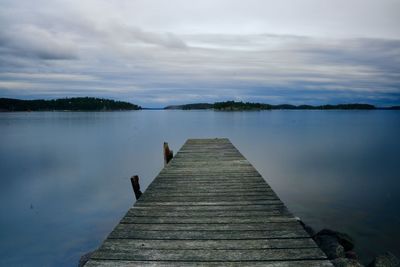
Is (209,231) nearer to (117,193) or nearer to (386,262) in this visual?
(386,262)

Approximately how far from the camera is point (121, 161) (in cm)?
2350

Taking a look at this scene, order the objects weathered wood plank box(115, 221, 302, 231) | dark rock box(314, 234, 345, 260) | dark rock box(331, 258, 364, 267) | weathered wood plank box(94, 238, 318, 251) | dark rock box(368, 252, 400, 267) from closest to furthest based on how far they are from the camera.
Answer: weathered wood plank box(94, 238, 318, 251)
weathered wood plank box(115, 221, 302, 231)
dark rock box(331, 258, 364, 267)
dark rock box(368, 252, 400, 267)
dark rock box(314, 234, 345, 260)

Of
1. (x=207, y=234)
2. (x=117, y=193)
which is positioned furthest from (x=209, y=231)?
(x=117, y=193)

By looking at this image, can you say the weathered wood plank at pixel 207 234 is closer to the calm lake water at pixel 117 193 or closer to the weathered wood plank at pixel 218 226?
the weathered wood plank at pixel 218 226

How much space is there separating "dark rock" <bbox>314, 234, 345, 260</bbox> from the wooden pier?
185cm

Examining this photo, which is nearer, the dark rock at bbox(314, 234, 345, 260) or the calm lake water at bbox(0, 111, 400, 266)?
the dark rock at bbox(314, 234, 345, 260)

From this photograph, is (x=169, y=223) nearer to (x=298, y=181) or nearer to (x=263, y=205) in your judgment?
(x=263, y=205)

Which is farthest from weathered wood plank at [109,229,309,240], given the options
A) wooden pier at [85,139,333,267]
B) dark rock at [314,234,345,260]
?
dark rock at [314,234,345,260]

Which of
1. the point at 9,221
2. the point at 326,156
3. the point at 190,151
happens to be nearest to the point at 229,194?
the point at 190,151

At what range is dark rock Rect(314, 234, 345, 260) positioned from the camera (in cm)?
685

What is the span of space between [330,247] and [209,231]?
3888mm

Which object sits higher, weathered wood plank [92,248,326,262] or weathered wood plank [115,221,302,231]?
weathered wood plank [92,248,326,262]

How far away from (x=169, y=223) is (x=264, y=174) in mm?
14007

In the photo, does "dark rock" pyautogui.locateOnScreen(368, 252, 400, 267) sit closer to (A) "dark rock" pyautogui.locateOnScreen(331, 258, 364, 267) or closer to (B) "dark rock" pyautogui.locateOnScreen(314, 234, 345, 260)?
(B) "dark rock" pyautogui.locateOnScreen(314, 234, 345, 260)
